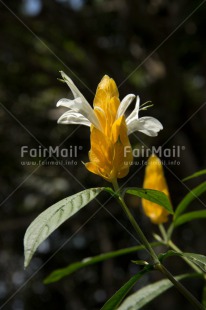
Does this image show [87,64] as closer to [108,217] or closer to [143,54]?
[143,54]

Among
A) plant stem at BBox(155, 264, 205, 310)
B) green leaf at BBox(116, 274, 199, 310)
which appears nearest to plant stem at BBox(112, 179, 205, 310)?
plant stem at BBox(155, 264, 205, 310)

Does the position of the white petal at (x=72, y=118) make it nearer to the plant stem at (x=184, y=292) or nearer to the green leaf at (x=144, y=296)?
the plant stem at (x=184, y=292)

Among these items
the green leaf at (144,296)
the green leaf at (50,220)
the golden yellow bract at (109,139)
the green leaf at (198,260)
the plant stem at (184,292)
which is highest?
the golden yellow bract at (109,139)

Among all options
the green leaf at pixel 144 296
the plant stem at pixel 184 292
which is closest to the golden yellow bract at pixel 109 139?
the plant stem at pixel 184 292

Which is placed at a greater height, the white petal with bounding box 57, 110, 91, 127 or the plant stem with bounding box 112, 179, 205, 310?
the white petal with bounding box 57, 110, 91, 127

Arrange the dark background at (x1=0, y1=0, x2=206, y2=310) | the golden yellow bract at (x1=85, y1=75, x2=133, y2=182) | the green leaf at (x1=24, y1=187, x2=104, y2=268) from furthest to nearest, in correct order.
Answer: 1. the dark background at (x1=0, y1=0, x2=206, y2=310)
2. the golden yellow bract at (x1=85, y1=75, x2=133, y2=182)
3. the green leaf at (x1=24, y1=187, x2=104, y2=268)

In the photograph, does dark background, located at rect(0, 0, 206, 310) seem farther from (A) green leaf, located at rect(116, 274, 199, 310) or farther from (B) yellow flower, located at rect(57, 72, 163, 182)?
(B) yellow flower, located at rect(57, 72, 163, 182)

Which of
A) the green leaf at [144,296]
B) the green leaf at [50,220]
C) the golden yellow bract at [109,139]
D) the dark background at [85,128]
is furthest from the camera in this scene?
the dark background at [85,128]
